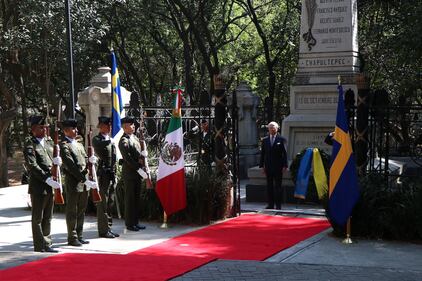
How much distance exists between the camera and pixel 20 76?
24.4 m

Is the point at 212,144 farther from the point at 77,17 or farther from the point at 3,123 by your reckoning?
the point at 3,123

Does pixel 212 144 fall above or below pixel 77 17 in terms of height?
below

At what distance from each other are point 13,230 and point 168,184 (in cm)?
277

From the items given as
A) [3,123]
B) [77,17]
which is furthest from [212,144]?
[3,123]

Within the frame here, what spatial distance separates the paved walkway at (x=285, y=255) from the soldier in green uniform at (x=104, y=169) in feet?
0.83

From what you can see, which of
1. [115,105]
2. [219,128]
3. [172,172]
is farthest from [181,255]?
[115,105]

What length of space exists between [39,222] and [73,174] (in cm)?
85

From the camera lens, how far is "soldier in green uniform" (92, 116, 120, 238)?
8.95 meters

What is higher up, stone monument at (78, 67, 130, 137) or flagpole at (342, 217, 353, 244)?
stone monument at (78, 67, 130, 137)

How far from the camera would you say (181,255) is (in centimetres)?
776

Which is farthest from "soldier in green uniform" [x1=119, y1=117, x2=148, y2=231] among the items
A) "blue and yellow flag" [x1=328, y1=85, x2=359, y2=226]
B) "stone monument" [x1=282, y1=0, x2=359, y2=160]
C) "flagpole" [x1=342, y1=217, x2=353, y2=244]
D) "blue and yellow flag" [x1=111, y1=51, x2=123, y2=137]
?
"stone monument" [x1=282, y1=0, x2=359, y2=160]

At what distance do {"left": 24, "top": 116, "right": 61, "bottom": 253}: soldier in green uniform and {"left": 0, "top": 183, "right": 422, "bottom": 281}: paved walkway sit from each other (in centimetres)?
27

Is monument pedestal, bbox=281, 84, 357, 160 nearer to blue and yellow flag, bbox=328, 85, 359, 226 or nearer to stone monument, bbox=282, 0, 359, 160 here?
stone monument, bbox=282, 0, 359, 160

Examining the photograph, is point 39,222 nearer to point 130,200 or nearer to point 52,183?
point 52,183
